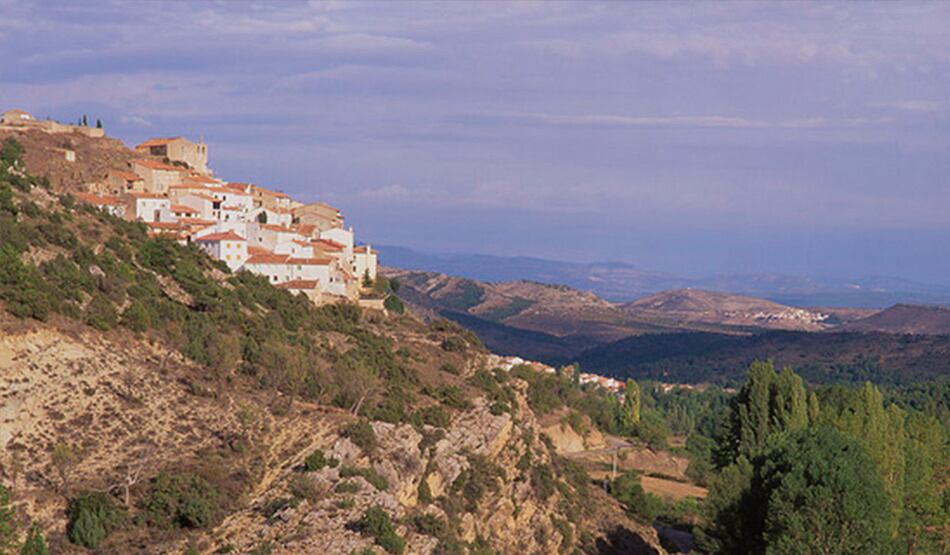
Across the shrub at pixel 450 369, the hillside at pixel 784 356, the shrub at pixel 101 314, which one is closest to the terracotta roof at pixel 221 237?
the shrub at pixel 450 369

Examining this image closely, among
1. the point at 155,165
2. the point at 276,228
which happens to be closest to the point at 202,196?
the point at 155,165

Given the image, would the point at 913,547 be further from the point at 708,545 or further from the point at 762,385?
the point at 762,385

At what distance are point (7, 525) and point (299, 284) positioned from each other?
98.7 ft

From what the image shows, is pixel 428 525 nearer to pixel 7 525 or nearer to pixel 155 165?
pixel 7 525

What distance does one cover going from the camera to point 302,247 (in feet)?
185

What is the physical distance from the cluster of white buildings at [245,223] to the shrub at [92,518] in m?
26.4

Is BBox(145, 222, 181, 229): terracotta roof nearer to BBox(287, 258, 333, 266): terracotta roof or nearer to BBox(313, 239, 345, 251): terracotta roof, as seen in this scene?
BBox(287, 258, 333, 266): terracotta roof

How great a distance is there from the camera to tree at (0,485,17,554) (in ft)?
71.3

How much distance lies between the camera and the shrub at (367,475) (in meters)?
29.0

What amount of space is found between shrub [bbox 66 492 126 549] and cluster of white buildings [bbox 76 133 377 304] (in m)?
26.4

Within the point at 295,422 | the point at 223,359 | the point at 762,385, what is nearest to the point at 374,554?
the point at 295,422

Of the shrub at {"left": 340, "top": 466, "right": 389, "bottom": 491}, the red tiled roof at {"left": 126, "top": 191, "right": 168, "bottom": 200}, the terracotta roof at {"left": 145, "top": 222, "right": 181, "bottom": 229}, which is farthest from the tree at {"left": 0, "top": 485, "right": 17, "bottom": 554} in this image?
the red tiled roof at {"left": 126, "top": 191, "right": 168, "bottom": 200}

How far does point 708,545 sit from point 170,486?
17.7 meters

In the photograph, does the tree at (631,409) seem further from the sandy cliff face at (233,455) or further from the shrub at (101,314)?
the shrub at (101,314)
